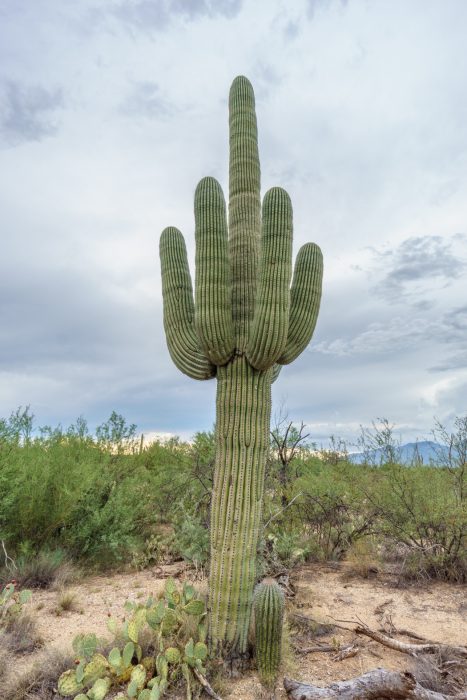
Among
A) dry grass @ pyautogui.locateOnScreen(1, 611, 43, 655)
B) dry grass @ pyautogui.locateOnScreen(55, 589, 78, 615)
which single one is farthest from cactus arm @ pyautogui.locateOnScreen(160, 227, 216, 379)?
dry grass @ pyautogui.locateOnScreen(55, 589, 78, 615)

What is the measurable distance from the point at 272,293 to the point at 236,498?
1.83 m

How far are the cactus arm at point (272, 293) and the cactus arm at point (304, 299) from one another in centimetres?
38

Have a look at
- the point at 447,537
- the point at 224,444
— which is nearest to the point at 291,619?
the point at 224,444

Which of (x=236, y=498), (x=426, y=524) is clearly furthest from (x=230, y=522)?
(x=426, y=524)

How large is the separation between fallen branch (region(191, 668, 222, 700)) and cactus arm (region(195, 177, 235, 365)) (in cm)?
257

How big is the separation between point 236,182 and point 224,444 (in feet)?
9.04

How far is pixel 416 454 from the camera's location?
10.2 metres

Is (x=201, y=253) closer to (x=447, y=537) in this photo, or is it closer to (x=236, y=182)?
(x=236, y=182)

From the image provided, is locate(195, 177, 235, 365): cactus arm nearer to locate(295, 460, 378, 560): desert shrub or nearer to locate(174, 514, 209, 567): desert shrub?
locate(174, 514, 209, 567): desert shrub

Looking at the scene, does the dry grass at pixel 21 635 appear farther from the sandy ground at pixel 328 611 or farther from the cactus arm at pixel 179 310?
the cactus arm at pixel 179 310

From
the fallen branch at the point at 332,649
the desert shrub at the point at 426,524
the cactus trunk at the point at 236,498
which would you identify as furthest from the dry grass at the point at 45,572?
the desert shrub at the point at 426,524

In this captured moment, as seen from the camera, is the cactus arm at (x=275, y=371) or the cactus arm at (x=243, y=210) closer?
the cactus arm at (x=243, y=210)

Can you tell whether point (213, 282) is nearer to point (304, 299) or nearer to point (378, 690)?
point (304, 299)

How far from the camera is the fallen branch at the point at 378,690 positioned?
12.1 feet
